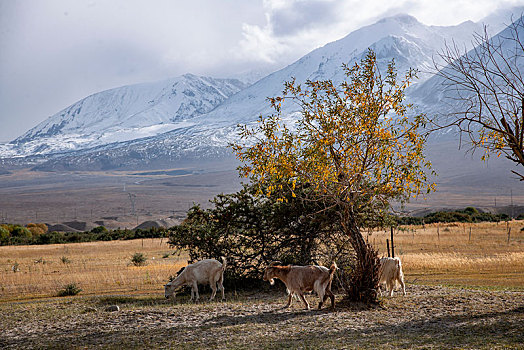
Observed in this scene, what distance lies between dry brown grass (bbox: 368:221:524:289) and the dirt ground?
569 cm

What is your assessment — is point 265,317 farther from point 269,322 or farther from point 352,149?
point 352,149

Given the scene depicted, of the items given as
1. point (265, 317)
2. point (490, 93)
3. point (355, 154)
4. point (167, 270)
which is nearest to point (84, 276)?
point (167, 270)

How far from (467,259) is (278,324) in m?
18.1

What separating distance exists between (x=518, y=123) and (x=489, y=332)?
432 cm

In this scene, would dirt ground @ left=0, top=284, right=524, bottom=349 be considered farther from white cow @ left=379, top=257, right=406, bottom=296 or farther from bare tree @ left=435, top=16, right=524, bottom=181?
bare tree @ left=435, top=16, right=524, bottom=181

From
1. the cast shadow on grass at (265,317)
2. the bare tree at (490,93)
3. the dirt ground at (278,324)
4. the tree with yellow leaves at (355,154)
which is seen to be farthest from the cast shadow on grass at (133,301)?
the bare tree at (490,93)

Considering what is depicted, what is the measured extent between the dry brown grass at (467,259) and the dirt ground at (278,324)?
18.7ft

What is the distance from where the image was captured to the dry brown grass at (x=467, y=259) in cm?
2047

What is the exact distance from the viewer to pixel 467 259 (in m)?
26.7

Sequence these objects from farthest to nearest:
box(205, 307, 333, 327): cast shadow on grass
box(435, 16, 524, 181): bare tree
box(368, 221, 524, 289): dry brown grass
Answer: box(368, 221, 524, 289): dry brown grass < box(205, 307, 333, 327): cast shadow on grass < box(435, 16, 524, 181): bare tree

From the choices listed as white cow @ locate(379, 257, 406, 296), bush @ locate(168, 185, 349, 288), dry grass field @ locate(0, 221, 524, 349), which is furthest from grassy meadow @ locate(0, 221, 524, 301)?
white cow @ locate(379, 257, 406, 296)

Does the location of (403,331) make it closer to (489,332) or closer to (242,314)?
(489,332)

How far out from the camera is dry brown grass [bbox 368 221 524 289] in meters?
20.5

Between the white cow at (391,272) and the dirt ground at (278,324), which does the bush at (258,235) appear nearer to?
the white cow at (391,272)
